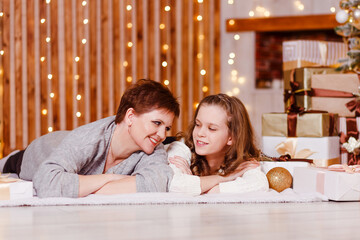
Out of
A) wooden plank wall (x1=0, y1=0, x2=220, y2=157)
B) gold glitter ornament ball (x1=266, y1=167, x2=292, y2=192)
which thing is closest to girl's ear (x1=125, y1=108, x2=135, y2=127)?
gold glitter ornament ball (x1=266, y1=167, x2=292, y2=192)

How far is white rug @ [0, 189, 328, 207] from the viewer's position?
4.12 ft

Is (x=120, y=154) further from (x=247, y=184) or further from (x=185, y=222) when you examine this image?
(x=185, y=222)

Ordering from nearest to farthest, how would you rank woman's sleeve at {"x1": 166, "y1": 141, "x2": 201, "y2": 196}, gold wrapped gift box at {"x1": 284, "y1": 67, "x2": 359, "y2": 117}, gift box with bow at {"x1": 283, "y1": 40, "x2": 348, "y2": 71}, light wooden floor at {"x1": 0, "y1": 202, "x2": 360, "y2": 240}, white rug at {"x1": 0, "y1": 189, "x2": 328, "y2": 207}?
light wooden floor at {"x1": 0, "y1": 202, "x2": 360, "y2": 240}, white rug at {"x1": 0, "y1": 189, "x2": 328, "y2": 207}, woman's sleeve at {"x1": 166, "y1": 141, "x2": 201, "y2": 196}, gold wrapped gift box at {"x1": 284, "y1": 67, "x2": 359, "y2": 117}, gift box with bow at {"x1": 283, "y1": 40, "x2": 348, "y2": 71}

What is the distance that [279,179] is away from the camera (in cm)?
158

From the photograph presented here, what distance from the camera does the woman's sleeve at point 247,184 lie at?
1442 mm

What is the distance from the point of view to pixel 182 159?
1.60 m

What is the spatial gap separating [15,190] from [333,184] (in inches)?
38.6

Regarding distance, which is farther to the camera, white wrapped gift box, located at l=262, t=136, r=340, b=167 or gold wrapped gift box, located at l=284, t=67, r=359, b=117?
gold wrapped gift box, located at l=284, t=67, r=359, b=117

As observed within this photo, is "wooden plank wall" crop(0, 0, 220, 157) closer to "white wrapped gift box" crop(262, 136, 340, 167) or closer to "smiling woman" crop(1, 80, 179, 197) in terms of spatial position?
"white wrapped gift box" crop(262, 136, 340, 167)

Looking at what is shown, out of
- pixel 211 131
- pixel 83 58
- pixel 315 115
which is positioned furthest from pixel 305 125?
pixel 83 58

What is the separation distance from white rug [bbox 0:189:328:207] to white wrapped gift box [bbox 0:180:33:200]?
4 centimetres

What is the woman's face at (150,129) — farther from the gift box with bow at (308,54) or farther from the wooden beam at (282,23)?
the wooden beam at (282,23)

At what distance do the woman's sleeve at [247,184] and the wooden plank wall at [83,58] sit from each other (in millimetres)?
1917

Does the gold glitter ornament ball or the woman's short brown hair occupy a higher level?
the woman's short brown hair
